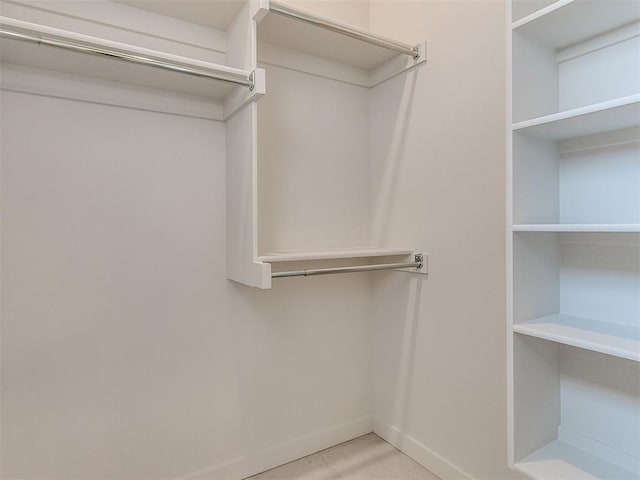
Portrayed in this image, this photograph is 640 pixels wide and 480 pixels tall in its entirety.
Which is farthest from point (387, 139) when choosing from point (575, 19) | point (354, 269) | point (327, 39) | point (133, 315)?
point (133, 315)

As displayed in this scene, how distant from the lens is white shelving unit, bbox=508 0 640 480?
1.12m

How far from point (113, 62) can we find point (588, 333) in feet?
5.47

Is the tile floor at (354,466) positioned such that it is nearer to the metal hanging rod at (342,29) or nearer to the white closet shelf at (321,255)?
the white closet shelf at (321,255)

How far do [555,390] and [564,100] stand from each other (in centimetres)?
97

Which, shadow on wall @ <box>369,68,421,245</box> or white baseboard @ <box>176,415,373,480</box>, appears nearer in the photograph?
white baseboard @ <box>176,415,373,480</box>

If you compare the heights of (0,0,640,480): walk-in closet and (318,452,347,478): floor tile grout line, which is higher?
(0,0,640,480): walk-in closet

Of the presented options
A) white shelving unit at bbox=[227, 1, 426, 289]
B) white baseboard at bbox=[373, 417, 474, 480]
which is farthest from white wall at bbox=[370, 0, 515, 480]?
white shelving unit at bbox=[227, 1, 426, 289]

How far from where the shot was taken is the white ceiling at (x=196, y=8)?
147 centimetres

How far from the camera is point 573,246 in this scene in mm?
1270

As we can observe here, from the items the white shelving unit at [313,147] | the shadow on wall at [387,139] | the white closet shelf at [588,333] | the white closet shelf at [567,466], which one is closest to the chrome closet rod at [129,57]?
the white shelving unit at [313,147]

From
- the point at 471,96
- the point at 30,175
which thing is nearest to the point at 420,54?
the point at 471,96

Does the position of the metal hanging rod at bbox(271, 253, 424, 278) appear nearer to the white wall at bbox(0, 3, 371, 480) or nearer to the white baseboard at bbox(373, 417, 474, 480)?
the white wall at bbox(0, 3, 371, 480)

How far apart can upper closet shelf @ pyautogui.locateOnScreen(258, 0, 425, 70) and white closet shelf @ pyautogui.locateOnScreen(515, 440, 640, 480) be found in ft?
5.25

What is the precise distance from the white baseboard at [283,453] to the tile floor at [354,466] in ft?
0.09
